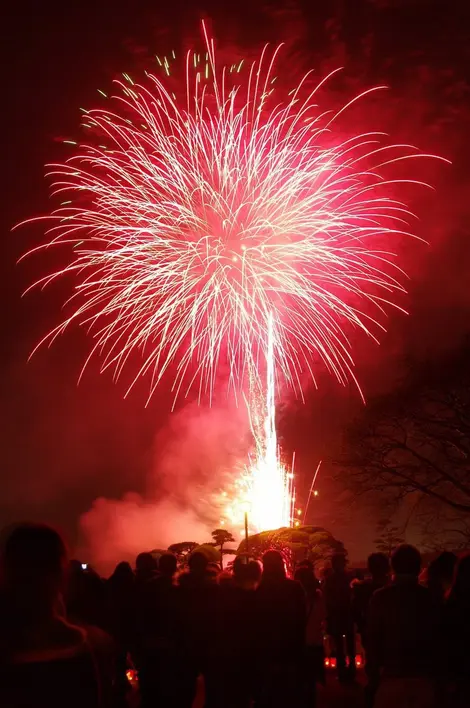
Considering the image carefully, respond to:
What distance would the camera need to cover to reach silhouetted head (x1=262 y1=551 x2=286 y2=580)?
5.97 m

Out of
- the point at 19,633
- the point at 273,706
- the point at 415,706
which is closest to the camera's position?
the point at 19,633

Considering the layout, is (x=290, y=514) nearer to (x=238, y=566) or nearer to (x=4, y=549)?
(x=238, y=566)

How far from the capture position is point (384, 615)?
4.55 meters

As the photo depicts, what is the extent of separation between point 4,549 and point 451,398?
2006cm

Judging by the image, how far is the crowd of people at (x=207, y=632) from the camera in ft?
8.47

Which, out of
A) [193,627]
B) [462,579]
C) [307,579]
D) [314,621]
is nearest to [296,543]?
[307,579]

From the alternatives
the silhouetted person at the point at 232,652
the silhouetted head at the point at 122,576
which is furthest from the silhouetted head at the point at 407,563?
the silhouetted head at the point at 122,576

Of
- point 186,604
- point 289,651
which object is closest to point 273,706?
point 289,651

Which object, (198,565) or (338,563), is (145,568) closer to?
(198,565)

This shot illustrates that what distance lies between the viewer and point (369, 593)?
32.3 feet

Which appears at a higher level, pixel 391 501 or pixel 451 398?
pixel 451 398

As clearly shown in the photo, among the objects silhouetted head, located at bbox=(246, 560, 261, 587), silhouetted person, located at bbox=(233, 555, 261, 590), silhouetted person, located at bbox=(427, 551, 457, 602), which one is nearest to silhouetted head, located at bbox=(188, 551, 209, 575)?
silhouetted person, located at bbox=(233, 555, 261, 590)

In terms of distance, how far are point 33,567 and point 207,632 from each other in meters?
3.91

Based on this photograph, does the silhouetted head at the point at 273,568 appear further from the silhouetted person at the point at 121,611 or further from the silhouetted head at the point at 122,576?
the silhouetted head at the point at 122,576
